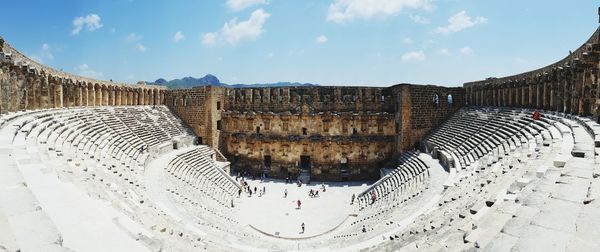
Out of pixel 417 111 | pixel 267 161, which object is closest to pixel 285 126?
pixel 267 161

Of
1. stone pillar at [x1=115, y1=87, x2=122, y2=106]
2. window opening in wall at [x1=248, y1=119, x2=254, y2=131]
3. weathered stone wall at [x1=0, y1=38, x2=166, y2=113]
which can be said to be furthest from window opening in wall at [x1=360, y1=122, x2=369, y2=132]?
stone pillar at [x1=115, y1=87, x2=122, y2=106]

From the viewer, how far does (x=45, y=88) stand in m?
19.8

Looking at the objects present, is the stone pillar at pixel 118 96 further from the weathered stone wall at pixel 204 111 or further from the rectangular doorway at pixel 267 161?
the rectangular doorway at pixel 267 161

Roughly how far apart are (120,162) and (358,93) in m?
19.5

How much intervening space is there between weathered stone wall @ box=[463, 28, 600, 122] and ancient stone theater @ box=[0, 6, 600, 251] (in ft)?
0.30

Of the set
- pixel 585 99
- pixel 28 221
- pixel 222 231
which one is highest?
pixel 585 99

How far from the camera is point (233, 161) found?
101 feet

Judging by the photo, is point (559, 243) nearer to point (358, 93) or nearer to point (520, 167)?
point (520, 167)

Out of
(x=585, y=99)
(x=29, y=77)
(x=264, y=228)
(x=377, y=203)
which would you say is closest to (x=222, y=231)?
Result: (x=264, y=228)

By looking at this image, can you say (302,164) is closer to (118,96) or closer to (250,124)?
(250,124)

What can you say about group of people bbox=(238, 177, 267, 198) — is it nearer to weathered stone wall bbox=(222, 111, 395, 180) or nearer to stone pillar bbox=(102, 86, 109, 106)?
weathered stone wall bbox=(222, 111, 395, 180)

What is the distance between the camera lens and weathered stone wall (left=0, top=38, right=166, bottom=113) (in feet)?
53.7

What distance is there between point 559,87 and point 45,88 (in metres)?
28.1

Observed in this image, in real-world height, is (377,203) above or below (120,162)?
below
